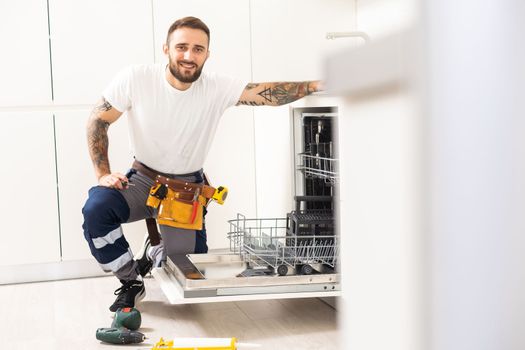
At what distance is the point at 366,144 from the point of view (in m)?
0.48

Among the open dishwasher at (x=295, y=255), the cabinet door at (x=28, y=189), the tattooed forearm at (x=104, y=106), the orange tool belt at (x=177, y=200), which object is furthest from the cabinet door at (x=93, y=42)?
the open dishwasher at (x=295, y=255)

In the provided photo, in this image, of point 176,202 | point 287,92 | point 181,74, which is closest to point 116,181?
point 176,202

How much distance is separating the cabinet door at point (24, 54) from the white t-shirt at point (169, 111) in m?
0.53

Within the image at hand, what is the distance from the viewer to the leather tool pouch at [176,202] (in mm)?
2951

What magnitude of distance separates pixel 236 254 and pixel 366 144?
256 cm

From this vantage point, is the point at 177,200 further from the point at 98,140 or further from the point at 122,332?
the point at 122,332

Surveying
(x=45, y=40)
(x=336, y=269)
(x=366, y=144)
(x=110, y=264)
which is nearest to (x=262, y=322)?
(x=336, y=269)

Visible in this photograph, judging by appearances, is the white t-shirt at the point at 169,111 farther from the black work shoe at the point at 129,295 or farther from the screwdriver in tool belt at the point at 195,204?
the black work shoe at the point at 129,295

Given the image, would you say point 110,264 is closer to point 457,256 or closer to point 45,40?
point 45,40

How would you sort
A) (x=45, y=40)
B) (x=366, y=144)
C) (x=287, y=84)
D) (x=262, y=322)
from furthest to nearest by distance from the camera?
(x=45, y=40) < (x=287, y=84) < (x=262, y=322) < (x=366, y=144)

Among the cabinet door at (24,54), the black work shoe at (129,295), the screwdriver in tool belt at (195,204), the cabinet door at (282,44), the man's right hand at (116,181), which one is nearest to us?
the black work shoe at (129,295)

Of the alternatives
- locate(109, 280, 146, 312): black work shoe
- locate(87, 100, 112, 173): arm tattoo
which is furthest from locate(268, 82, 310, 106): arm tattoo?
locate(109, 280, 146, 312): black work shoe

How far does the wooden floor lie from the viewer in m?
2.46

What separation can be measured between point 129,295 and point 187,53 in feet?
3.31
